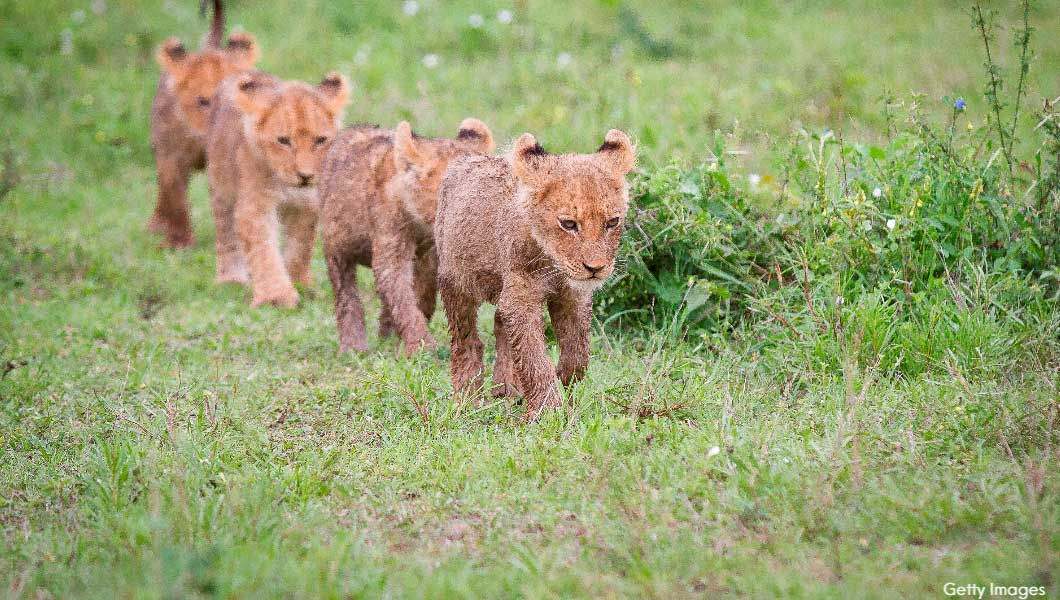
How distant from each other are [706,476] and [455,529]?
3.25 ft

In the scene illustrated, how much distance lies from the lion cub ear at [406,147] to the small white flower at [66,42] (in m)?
9.09

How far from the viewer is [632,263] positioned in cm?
688

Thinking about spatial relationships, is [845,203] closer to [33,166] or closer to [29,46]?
[33,166]

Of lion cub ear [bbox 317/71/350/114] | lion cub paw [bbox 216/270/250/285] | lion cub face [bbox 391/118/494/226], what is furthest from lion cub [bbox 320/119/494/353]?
lion cub paw [bbox 216/270/250/285]

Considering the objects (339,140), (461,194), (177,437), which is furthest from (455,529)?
(339,140)

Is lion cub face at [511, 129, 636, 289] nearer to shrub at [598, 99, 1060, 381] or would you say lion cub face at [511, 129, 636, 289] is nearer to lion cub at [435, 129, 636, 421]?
lion cub at [435, 129, 636, 421]

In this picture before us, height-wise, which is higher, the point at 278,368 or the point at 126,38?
the point at 126,38

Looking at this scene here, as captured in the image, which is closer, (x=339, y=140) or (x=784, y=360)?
(x=784, y=360)

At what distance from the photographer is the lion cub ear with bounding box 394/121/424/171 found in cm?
676

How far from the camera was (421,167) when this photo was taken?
22.3 ft

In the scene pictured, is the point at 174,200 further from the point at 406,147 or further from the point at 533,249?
the point at 533,249

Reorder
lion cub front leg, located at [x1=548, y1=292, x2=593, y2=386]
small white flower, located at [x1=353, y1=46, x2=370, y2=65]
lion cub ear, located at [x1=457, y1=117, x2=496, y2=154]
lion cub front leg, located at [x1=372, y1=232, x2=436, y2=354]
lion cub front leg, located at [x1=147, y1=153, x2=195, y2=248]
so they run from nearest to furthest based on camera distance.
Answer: lion cub front leg, located at [x1=548, y1=292, x2=593, y2=386] < lion cub front leg, located at [x1=372, y1=232, x2=436, y2=354] < lion cub ear, located at [x1=457, y1=117, x2=496, y2=154] < lion cub front leg, located at [x1=147, y1=153, x2=195, y2=248] < small white flower, located at [x1=353, y1=46, x2=370, y2=65]

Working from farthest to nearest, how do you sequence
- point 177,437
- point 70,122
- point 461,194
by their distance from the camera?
point 70,122 < point 461,194 < point 177,437

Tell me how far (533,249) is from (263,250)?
420 cm
